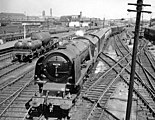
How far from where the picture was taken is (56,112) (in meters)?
11.0

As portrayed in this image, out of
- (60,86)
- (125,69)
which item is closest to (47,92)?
(60,86)

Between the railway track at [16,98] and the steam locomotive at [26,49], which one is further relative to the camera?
the steam locomotive at [26,49]

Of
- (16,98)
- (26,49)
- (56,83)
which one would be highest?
(26,49)

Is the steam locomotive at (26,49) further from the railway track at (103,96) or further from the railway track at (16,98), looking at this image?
the railway track at (103,96)

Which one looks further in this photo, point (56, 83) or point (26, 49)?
point (26, 49)

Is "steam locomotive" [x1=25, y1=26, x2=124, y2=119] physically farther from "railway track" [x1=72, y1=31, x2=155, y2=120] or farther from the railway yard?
"railway track" [x1=72, y1=31, x2=155, y2=120]

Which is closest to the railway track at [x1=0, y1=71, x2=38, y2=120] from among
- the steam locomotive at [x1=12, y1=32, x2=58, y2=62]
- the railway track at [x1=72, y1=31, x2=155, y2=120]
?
the railway track at [x1=72, y1=31, x2=155, y2=120]

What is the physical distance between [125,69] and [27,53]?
35.7ft

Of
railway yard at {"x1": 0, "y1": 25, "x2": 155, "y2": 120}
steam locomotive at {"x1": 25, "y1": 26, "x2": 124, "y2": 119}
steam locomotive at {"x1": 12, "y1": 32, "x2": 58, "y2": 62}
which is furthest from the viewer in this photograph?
steam locomotive at {"x1": 12, "y1": 32, "x2": 58, "y2": 62}

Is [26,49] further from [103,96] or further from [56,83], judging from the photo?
[103,96]

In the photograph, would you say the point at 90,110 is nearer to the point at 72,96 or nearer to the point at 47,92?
the point at 72,96

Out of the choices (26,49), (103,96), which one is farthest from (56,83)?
(26,49)

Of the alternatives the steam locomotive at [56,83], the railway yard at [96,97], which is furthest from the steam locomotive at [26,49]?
the steam locomotive at [56,83]

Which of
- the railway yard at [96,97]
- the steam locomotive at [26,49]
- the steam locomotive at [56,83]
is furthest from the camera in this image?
the steam locomotive at [26,49]
